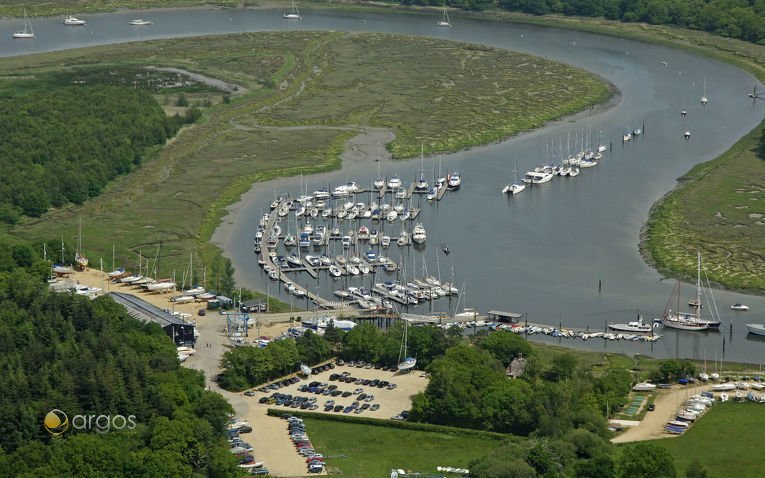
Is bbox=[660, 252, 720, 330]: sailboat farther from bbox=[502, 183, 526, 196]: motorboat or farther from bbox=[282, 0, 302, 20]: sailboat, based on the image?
bbox=[282, 0, 302, 20]: sailboat

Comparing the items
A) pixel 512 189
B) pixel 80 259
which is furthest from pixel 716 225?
pixel 80 259

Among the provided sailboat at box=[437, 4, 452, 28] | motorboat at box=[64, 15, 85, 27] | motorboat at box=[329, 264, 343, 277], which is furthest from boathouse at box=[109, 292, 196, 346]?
motorboat at box=[64, 15, 85, 27]

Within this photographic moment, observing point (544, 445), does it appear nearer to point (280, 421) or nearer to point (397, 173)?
point (280, 421)

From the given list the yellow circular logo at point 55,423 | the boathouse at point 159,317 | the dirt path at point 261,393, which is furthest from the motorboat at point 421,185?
the yellow circular logo at point 55,423

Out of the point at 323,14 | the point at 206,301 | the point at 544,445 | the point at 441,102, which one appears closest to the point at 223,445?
the point at 544,445

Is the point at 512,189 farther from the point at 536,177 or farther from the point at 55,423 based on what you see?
the point at 55,423

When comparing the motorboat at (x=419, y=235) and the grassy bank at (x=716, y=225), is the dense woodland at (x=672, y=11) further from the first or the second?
the motorboat at (x=419, y=235)
